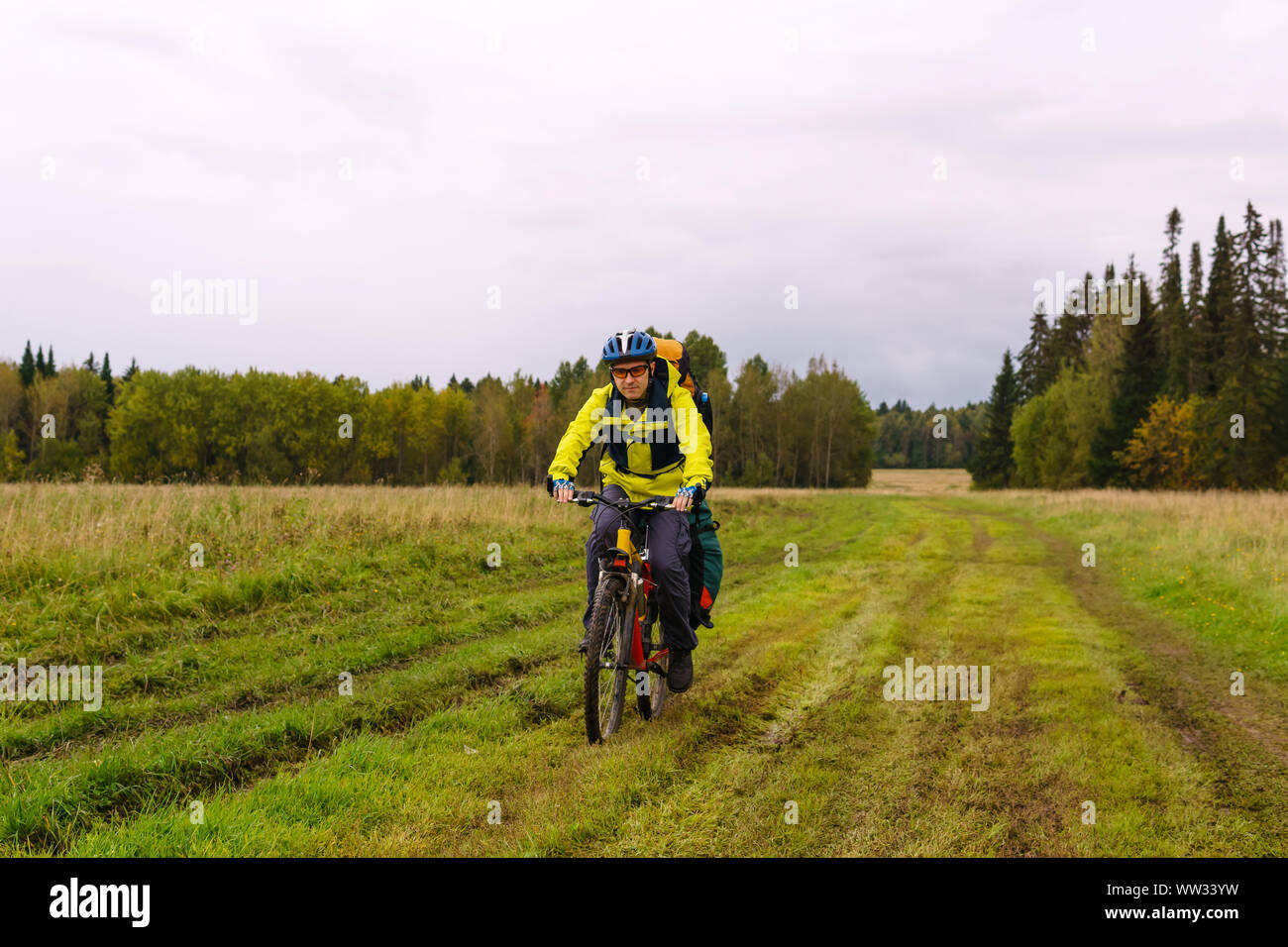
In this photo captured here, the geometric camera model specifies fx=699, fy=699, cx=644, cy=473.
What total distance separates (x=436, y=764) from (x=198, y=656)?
3.51 metres

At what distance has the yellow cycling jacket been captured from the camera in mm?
5207

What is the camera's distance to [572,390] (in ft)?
232

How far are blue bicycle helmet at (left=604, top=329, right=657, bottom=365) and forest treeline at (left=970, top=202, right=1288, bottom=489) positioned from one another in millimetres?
45580

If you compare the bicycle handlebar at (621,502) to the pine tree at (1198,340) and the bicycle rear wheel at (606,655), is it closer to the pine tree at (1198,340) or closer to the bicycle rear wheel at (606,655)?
the bicycle rear wheel at (606,655)

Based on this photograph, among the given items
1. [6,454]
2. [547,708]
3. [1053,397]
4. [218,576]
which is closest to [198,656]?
[218,576]

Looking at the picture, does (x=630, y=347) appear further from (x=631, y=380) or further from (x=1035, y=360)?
(x=1035, y=360)

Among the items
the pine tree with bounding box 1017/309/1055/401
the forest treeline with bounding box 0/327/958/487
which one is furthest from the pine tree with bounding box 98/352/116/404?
the pine tree with bounding box 1017/309/1055/401

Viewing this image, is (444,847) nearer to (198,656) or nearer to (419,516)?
(198,656)

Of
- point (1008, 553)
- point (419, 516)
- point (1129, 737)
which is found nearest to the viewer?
point (1129, 737)

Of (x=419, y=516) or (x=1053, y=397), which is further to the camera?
(x=1053, y=397)

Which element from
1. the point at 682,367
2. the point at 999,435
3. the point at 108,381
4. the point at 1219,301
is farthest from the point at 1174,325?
the point at 108,381

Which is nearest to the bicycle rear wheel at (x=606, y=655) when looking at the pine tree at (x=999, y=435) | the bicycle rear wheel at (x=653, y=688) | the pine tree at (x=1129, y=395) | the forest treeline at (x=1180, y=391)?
the bicycle rear wheel at (x=653, y=688)

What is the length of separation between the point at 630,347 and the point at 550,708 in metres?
2.82

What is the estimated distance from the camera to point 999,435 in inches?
2736
